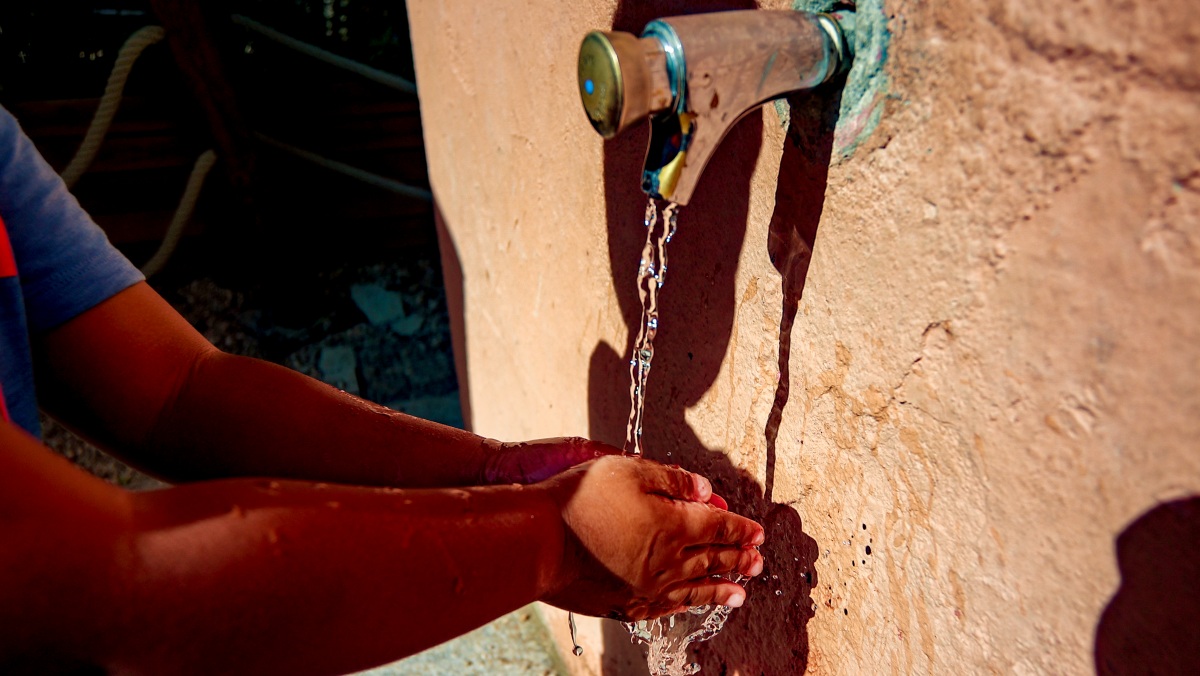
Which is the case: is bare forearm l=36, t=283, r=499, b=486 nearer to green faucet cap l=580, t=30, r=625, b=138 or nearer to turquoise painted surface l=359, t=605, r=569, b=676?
green faucet cap l=580, t=30, r=625, b=138

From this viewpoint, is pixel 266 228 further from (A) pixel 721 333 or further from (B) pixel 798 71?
(B) pixel 798 71

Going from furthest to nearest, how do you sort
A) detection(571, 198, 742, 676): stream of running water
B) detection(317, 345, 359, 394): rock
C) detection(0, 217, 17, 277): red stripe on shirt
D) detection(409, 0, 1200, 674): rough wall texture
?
detection(317, 345, 359, 394): rock, detection(571, 198, 742, 676): stream of running water, detection(0, 217, 17, 277): red stripe on shirt, detection(409, 0, 1200, 674): rough wall texture

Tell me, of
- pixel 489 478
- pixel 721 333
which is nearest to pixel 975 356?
pixel 721 333

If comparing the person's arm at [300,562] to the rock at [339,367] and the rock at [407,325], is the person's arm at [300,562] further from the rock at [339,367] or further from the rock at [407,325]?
the rock at [407,325]

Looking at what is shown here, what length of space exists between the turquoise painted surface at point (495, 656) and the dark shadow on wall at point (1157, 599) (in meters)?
1.54

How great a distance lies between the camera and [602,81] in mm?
558

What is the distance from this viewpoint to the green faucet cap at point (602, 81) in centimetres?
54

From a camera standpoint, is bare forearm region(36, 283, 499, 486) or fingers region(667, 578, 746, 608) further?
bare forearm region(36, 283, 499, 486)

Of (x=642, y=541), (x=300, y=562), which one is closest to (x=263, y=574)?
(x=300, y=562)

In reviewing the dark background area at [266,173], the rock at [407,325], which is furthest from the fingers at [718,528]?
the rock at [407,325]

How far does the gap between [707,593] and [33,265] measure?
2.95ft

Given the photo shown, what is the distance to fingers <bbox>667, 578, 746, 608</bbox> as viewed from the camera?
32.2 inches

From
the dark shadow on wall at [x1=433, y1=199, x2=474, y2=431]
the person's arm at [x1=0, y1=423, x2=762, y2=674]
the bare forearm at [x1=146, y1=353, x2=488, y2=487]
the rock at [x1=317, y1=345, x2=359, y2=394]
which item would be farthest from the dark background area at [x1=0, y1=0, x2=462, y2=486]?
the person's arm at [x1=0, y1=423, x2=762, y2=674]

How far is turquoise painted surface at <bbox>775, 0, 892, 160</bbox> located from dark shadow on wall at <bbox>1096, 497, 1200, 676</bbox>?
35 centimetres
